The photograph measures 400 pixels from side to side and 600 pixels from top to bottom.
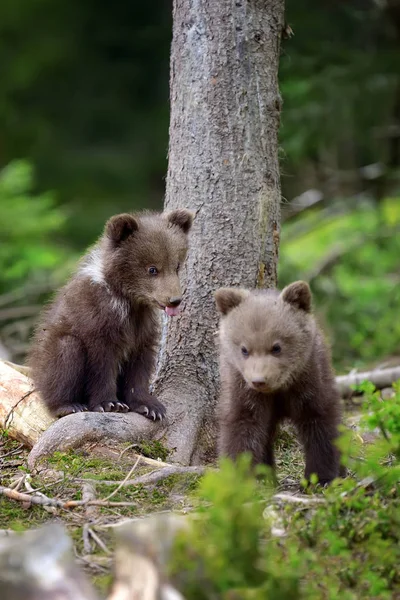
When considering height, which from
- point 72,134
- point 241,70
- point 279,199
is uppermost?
point 241,70

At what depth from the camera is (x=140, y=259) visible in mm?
6664

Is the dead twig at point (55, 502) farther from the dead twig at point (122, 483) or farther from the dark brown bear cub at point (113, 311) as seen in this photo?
the dark brown bear cub at point (113, 311)

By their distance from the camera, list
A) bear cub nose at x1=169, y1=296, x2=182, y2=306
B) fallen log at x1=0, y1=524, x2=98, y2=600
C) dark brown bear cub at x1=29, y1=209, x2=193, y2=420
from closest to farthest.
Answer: fallen log at x1=0, y1=524, x2=98, y2=600
bear cub nose at x1=169, y1=296, x2=182, y2=306
dark brown bear cub at x1=29, y1=209, x2=193, y2=420

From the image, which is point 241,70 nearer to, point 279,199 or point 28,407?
point 279,199

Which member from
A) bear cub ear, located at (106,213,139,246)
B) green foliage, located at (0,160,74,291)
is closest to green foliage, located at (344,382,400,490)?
bear cub ear, located at (106,213,139,246)

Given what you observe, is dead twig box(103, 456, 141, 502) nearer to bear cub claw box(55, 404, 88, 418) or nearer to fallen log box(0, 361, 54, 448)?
bear cub claw box(55, 404, 88, 418)

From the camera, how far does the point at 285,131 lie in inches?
547

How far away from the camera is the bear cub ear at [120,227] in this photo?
21.7ft

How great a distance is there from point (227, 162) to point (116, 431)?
2372 millimetres

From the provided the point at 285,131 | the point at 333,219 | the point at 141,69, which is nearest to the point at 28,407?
the point at 285,131

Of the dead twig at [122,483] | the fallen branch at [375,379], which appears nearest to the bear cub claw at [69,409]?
the dead twig at [122,483]

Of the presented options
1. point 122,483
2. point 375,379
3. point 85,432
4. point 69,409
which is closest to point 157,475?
point 122,483

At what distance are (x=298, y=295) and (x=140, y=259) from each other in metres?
1.39

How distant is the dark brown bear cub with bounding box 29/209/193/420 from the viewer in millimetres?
6609
